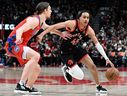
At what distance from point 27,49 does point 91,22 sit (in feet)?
58.0

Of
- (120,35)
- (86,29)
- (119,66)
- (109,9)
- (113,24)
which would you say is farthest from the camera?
(109,9)

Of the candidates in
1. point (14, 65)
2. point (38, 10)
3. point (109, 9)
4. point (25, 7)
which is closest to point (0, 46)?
point (14, 65)

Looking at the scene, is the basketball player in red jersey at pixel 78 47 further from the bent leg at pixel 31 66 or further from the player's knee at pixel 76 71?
the bent leg at pixel 31 66

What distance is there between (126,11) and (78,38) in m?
18.4

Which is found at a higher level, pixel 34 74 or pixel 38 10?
pixel 38 10

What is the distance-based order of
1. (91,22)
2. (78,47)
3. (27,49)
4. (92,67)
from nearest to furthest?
(27,49) < (92,67) < (78,47) < (91,22)

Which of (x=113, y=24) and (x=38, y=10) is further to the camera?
(x=113, y=24)

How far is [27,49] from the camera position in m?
7.51

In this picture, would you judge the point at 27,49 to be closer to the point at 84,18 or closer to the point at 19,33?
the point at 19,33

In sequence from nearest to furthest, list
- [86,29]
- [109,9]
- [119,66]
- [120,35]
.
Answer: [86,29] < [119,66] < [120,35] < [109,9]

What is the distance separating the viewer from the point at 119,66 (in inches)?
740

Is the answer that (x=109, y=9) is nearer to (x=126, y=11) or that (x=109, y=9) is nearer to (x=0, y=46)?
(x=126, y=11)

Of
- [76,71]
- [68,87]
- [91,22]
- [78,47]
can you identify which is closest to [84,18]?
[78,47]

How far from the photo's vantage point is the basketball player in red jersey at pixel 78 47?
28.0 ft
